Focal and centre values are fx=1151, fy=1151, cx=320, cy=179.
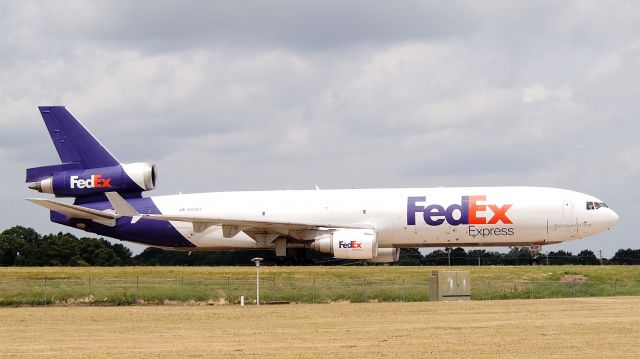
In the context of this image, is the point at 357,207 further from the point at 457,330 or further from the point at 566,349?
the point at 566,349

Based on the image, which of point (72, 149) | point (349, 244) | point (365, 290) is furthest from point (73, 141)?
point (365, 290)

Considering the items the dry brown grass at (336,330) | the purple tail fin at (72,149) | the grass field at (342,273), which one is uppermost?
the purple tail fin at (72,149)

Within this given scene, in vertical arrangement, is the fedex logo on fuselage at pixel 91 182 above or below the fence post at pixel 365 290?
above

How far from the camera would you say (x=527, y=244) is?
5600 centimetres

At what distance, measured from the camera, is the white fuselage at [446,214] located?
178ft

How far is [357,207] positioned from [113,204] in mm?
11804

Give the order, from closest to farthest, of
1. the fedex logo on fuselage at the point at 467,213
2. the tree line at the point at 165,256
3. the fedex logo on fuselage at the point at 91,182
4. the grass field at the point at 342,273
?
1. the grass field at the point at 342,273
2. the fedex logo on fuselage at the point at 467,213
3. the fedex logo on fuselage at the point at 91,182
4. the tree line at the point at 165,256

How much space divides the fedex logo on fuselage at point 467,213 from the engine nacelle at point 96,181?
50.4ft

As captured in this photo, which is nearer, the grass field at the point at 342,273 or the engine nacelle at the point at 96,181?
the grass field at the point at 342,273

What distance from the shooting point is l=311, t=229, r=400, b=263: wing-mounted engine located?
54.1 meters

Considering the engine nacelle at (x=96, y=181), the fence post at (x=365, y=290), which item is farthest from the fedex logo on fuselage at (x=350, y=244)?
the engine nacelle at (x=96, y=181)

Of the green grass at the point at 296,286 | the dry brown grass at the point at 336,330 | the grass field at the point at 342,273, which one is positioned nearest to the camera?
the dry brown grass at the point at 336,330

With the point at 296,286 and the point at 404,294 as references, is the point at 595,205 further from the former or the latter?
the point at 296,286

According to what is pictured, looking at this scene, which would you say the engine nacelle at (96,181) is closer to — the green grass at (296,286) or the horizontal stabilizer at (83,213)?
the horizontal stabilizer at (83,213)
